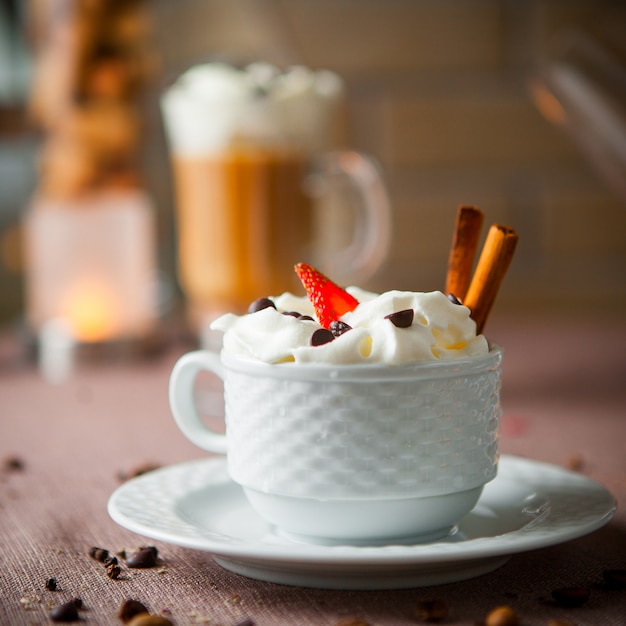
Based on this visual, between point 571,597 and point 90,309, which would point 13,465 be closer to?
point 571,597

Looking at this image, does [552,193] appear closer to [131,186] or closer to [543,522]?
[131,186]

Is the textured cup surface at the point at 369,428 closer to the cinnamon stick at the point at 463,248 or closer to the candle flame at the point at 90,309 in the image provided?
the cinnamon stick at the point at 463,248

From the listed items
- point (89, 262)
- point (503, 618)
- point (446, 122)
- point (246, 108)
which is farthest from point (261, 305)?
point (446, 122)

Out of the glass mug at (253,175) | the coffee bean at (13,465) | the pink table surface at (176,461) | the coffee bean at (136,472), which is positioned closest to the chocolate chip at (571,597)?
the pink table surface at (176,461)

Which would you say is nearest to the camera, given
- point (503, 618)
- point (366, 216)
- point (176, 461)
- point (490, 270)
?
point (503, 618)

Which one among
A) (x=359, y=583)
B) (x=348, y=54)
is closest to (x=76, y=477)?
(x=359, y=583)

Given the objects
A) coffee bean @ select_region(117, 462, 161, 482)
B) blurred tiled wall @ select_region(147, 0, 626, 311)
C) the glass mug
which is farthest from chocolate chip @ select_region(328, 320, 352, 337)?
blurred tiled wall @ select_region(147, 0, 626, 311)
